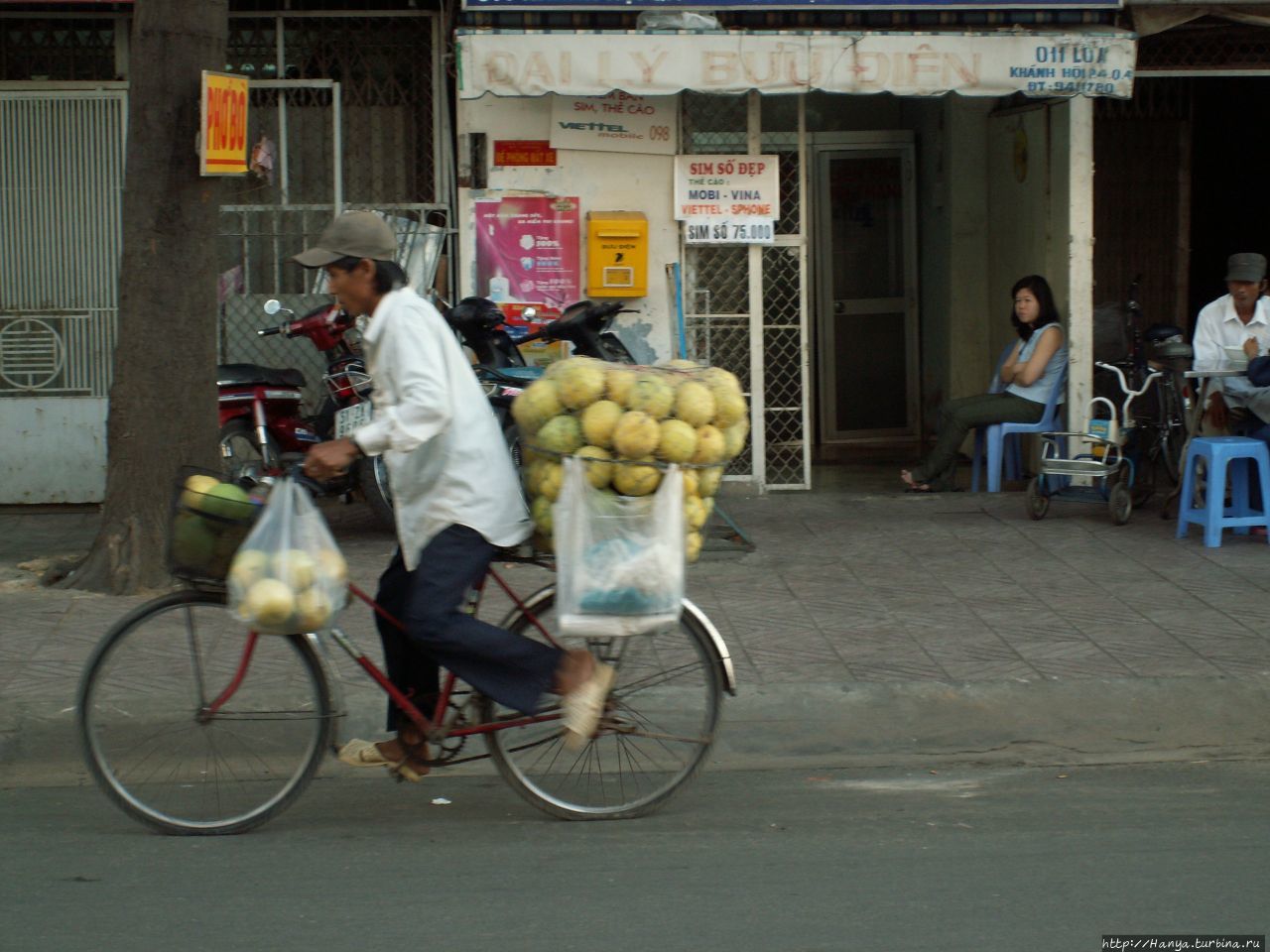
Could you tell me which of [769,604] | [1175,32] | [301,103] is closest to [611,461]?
[769,604]

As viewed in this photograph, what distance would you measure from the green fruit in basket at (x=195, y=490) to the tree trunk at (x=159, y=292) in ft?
10.1

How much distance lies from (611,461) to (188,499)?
1179mm

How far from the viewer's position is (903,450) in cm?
1250

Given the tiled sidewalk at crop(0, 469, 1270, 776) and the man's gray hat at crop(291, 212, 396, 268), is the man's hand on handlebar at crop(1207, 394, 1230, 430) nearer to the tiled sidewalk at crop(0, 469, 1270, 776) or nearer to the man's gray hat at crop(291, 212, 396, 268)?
the tiled sidewalk at crop(0, 469, 1270, 776)

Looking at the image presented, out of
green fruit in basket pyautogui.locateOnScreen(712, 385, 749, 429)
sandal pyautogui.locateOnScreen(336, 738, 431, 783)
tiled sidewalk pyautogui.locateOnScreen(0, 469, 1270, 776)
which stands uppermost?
green fruit in basket pyautogui.locateOnScreen(712, 385, 749, 429)

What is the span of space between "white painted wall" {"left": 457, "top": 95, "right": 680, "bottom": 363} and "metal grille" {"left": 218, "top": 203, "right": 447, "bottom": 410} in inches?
19.3

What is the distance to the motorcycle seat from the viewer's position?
9.09 metres

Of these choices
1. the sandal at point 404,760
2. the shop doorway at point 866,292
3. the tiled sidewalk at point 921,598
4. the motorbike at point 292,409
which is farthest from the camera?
the shop doorway at point 866,292

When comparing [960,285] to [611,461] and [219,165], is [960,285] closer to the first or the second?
[219,165]

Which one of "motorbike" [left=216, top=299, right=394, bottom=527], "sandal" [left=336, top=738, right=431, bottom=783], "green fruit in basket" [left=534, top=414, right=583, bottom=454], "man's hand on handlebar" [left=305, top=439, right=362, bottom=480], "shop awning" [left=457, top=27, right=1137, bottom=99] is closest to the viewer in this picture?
"man's hand on handlebar" [left=305, top=439, right=362, bottom=480]

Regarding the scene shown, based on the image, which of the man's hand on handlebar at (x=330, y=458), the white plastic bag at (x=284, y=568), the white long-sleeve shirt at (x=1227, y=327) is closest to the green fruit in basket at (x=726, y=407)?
the man's hand on handlebar at (x=330, y=458)

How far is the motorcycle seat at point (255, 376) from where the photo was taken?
9086 millimetres

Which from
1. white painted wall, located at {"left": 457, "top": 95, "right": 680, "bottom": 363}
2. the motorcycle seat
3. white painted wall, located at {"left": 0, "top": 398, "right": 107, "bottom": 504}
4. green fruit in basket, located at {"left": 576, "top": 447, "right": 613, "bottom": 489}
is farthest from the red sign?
green fruit in basket, located at {"left": 576, "top": 447, "right": 613, "bottom": 489}

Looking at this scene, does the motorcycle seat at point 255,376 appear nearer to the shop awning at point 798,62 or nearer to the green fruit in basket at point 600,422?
the shop awning at point 798,62
